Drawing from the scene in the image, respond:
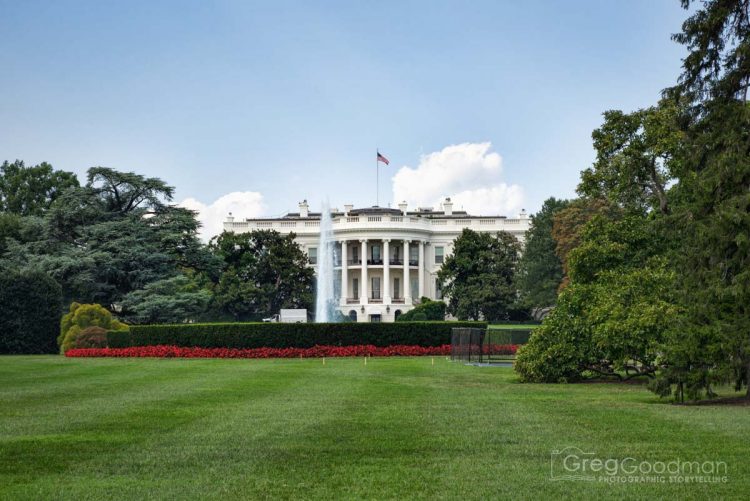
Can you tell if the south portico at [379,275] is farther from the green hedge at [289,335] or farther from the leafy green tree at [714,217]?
the leafy green tree at [714,217]

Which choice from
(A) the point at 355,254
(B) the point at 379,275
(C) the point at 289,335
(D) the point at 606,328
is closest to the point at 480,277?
(B) the point at 379,275

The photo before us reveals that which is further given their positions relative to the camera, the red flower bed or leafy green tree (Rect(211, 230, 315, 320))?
leafy green tree (Rect(211, 230, 315, 320))

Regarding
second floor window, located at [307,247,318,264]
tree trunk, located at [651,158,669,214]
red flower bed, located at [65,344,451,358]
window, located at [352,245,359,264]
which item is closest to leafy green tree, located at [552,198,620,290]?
red flower bed, located at [65,344,451,358]

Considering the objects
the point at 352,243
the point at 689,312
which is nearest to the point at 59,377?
the point at 689,312

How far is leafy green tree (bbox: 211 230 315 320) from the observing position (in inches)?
2906

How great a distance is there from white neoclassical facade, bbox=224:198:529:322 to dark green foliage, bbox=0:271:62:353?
145ft

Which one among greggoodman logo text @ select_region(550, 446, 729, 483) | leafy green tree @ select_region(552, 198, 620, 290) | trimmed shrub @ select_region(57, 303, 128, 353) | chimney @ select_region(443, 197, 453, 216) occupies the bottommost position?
greggoodman logo text @ select_region(550, 446, 729, 483)

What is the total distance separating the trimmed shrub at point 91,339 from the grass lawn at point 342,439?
21.6 meters

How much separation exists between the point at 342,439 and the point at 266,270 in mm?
63953

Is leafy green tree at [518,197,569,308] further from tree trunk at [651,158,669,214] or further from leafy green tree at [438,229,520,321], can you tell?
tree trunk at [651,158,669,214]

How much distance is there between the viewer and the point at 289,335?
129 ft

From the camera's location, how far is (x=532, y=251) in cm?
7594

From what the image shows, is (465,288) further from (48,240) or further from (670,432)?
(670,432)

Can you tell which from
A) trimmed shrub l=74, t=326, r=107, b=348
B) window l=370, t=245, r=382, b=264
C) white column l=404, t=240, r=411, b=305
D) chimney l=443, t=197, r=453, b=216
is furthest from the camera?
chimney l=443, t=197, r=453, b=216
